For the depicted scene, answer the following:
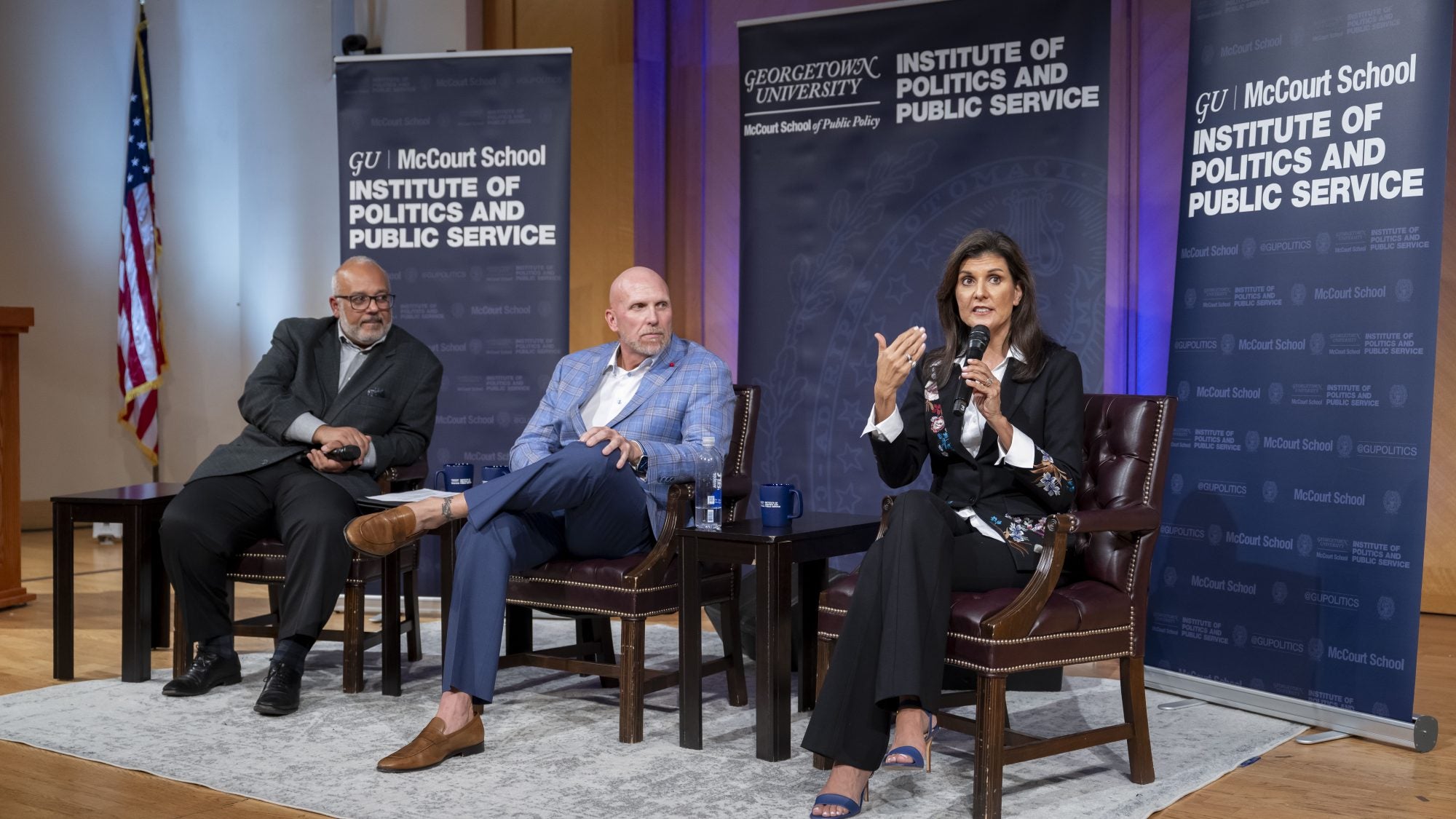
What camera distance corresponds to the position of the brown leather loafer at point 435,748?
125 inches

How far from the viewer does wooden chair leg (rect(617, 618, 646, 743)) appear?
3.48 m

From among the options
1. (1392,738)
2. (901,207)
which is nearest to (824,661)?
(1392,738)

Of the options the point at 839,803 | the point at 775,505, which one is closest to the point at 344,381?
the point at 775,505

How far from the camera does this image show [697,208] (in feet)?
21.8

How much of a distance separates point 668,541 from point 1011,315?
1085 millimetres

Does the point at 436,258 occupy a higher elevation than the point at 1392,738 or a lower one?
higher

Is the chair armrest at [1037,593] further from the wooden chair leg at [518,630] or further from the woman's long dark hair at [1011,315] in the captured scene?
the wooden chair leg at [518,630]

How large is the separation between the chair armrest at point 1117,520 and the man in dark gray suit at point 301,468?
2.12m

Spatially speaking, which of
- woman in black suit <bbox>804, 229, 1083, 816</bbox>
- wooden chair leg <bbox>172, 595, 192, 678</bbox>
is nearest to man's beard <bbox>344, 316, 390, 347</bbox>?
wooden chair leg <bbox>172, 595, 192, 678</bbox>

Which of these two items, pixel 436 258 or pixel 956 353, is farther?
pixel 436 258

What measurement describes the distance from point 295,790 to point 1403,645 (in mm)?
2831

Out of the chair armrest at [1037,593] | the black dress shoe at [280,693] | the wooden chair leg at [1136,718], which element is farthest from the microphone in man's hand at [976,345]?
the black dress shoe at [280,693]

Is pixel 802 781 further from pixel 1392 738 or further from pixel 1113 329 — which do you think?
pixel 1113 329

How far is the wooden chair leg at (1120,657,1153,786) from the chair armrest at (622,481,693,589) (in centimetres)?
119
